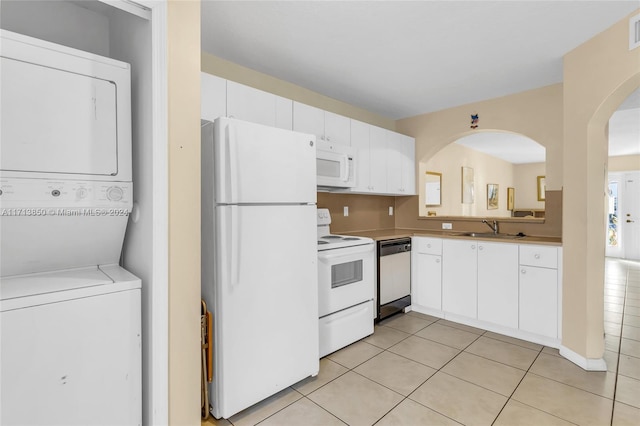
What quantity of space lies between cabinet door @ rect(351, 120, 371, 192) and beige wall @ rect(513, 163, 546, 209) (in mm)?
7400

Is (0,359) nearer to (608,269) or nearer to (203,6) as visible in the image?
(203,6)

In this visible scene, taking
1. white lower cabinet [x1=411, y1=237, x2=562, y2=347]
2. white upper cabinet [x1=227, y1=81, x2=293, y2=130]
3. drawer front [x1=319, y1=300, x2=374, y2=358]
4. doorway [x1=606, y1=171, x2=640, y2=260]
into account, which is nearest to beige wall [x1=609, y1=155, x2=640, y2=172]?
doorway [x1=606, y1=171, x2=640, y2=260]

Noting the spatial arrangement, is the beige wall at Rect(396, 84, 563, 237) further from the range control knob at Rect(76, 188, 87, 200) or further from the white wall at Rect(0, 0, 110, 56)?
the range control knob at Rect(76, 188, 87, 200)

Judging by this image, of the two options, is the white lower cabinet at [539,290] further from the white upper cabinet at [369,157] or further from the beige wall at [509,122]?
the white upper cabinet at [369,157]

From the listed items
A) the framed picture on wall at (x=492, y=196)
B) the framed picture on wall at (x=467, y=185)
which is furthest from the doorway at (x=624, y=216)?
the framed picture on wall at (x=467, y=185)

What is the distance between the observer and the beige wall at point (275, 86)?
277 centimetres

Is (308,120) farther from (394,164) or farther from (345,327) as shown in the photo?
(345,327)

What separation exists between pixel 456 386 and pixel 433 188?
378 cm

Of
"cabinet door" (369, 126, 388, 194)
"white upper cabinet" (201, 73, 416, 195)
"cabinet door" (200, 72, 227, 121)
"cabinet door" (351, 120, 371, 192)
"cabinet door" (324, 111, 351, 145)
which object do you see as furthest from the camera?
"cabinet door" (369, 126, 388, 194)

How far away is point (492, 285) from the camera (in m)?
3.18

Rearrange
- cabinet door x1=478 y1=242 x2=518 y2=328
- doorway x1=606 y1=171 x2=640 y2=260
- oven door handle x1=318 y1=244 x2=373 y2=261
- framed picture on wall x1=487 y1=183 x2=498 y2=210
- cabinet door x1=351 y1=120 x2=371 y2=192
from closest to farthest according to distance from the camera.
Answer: oven door handle x1=318 y1=244 x2=373 y2=261
cabinet door x1=478 y1=242 x2=518 y2=328
cabinet door x1=351 y1=120 x2=371 y2=192
doorway x1=606 y1=171 x2=640 y2=260
framed picture on wall x1=487 y1=183 x2=498 y2=210

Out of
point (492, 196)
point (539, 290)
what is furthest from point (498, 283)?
point (492, 196)

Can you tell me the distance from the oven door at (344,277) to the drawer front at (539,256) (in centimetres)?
138

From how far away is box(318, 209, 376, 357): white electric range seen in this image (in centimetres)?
262
